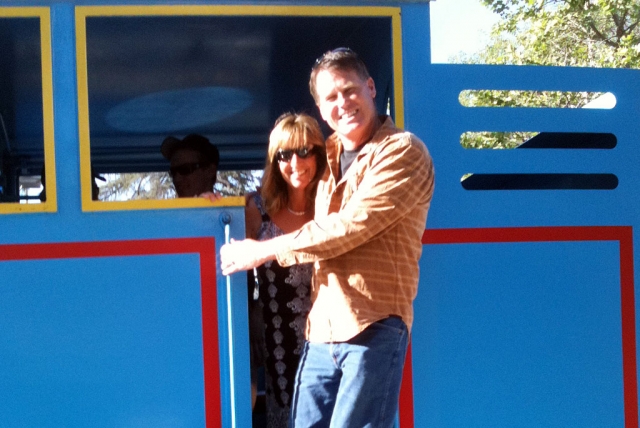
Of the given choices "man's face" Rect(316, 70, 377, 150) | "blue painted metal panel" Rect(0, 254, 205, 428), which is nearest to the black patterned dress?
"blue painted metal panel" Rect(0, 254, 205, 428)

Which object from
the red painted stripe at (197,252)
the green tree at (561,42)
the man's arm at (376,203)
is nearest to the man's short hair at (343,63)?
the man's arm at (376,203)

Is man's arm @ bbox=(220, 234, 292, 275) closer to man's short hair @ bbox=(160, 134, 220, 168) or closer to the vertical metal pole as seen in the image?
the vertical metal pole

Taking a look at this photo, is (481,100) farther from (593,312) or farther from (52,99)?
(52,99)

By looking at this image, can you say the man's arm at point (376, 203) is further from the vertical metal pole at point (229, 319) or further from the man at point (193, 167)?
the man at point (193, 167)

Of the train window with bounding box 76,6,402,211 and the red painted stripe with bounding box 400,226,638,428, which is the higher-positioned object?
the train window with bounding box 76,6,402,211

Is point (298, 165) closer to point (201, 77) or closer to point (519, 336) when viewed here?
point (519, 336)

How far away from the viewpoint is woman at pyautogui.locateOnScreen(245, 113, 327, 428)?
220 cm

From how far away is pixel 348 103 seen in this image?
76.7 inches

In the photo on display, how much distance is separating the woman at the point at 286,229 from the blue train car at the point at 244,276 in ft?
0.31

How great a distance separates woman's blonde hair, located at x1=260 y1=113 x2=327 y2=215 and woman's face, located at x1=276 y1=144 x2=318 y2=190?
12 mm

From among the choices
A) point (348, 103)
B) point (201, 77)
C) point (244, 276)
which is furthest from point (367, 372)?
point (201, 77)

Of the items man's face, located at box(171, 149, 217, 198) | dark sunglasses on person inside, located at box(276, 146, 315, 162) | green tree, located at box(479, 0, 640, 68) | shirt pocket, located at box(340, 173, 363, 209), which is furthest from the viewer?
green tree, located at box(479, 0, 640, 68)

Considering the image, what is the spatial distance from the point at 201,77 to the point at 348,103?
1642mm

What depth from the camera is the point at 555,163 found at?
2541mm
